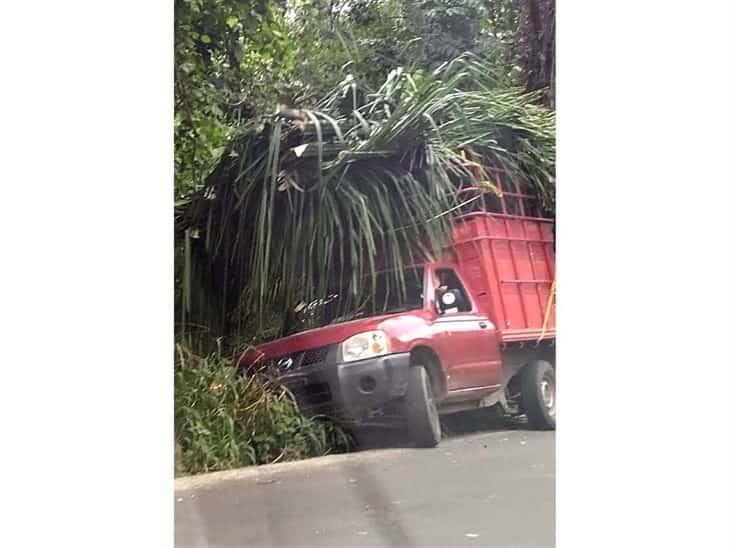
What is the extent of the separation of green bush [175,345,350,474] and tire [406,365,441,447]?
0.13 metres

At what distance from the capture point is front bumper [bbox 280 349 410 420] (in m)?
1.24

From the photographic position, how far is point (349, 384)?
1245 mm

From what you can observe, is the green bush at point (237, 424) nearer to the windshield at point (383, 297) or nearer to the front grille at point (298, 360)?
the front grille at point (298, 360)

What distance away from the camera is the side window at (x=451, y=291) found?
1.26m

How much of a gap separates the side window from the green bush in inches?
12.4

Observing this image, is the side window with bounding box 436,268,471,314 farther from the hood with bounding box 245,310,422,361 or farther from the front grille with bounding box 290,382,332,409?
the front grille with bounding box 290,382,332,409

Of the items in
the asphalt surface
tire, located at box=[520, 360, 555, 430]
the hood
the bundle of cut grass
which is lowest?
the asphalt surface

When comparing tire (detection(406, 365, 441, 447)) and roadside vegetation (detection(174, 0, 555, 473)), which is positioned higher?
roadside vegetation (detection(174, 0, 555, 473))

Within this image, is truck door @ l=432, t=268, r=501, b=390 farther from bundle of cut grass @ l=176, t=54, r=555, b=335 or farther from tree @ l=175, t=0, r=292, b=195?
tree @ l=175, t=0, r=292, b=195

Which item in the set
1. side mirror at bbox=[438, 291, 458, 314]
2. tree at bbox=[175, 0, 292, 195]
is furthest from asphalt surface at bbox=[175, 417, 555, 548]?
tree at bbox=[175, 0, 292, 195]
